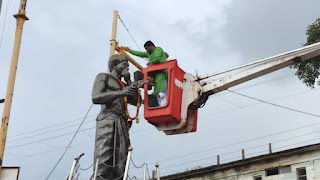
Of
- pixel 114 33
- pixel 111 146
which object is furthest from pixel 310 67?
pixel 111 146

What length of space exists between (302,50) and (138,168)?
4504 millimetres

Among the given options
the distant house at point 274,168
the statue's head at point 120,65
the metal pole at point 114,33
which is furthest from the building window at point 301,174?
the statue's head at point 120,65

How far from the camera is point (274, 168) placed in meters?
37.2

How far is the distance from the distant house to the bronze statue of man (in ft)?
90.1

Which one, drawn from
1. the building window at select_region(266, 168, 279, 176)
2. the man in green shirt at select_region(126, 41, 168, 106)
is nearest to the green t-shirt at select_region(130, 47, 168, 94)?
the man in green shirt at select_region(126, 41, 168, 106)

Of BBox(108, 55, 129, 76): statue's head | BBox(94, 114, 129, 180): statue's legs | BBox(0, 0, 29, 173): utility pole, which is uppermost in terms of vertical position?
BBox(0, 0, 29, 173): utility pole

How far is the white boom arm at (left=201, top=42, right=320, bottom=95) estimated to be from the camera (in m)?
10.7

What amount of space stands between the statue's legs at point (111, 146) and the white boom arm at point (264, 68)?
2.35 m

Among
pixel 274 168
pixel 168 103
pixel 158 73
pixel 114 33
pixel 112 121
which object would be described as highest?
pixel 274 168

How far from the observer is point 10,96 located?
15633 millimetres

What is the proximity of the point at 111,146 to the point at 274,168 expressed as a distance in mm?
29475

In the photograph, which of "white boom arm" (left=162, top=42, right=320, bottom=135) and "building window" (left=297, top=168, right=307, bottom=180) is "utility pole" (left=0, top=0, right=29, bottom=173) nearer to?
"white boom arm" (left=162, top=42, right=320, bottom=135)

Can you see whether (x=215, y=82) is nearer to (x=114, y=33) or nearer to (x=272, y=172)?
(x=114, y=33)

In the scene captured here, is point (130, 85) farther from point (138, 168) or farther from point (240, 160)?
point (240, 160)
